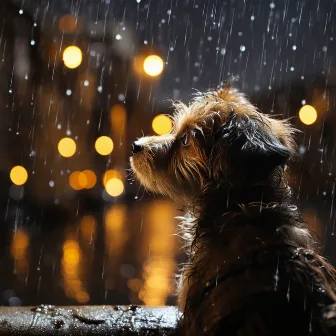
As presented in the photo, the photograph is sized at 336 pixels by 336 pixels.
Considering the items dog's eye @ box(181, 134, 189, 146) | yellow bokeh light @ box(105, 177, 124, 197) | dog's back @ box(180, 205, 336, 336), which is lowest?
yellow bokeh light @ box(105, 177, 124, 197)

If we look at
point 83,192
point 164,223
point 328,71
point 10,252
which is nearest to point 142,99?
point 83,192

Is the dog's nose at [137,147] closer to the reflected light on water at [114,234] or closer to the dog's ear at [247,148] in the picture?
the dog's ear at [247,148]

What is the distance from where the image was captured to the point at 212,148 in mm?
4176

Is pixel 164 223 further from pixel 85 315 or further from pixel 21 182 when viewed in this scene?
pixel 21 182

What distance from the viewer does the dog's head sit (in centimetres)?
375

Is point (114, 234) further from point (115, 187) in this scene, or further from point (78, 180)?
point (78, 180)

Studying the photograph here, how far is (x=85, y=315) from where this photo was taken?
3602 mm

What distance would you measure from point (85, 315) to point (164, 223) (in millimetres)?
16035

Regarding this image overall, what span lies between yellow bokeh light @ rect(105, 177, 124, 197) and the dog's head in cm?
3715

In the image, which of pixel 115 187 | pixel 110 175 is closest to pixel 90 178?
pixel 110 175

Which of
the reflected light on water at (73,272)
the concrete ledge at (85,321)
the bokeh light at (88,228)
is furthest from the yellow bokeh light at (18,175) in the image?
the concrete ledge at (85,321)

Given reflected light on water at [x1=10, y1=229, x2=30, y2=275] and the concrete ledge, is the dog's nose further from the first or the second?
reflected light on water at [x1=10, y1=229, x2=30, y2=275]

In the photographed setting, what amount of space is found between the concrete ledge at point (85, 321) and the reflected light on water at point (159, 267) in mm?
1702

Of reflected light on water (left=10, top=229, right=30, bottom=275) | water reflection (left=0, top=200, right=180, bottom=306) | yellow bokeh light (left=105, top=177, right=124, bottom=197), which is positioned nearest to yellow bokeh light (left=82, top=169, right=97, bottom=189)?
yellow bokeh light (left=105, top=177, right=124, bottom=197)
